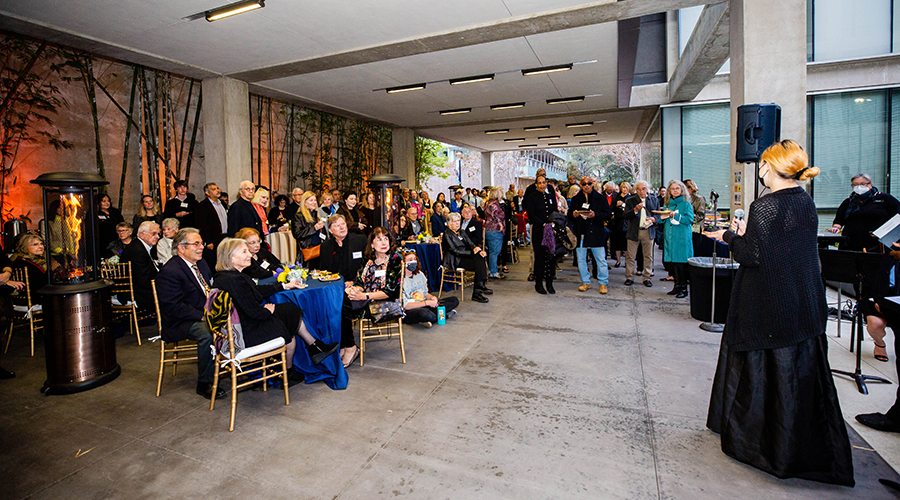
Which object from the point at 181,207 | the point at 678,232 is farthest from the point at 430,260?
the point at 181,207

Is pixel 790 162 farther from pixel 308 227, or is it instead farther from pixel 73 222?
pixel 308 227

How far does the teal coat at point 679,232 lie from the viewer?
6.19m

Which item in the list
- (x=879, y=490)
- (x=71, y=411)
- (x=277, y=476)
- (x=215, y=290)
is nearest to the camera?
(x=879, y=490)

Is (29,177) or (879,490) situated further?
(29,177)

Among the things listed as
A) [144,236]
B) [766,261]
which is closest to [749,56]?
[766,261]

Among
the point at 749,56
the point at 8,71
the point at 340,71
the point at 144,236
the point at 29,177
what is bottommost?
the point at 144,236

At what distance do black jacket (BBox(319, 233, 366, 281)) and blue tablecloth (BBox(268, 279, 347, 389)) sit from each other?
753mm

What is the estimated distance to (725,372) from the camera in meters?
2.47

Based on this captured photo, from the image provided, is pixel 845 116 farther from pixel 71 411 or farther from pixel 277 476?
pixel 71 411

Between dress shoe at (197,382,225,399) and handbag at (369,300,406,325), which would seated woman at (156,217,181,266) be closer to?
dress shoe at (197,382,225,399)

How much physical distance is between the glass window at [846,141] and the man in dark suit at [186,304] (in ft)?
33.7

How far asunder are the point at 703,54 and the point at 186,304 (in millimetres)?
7742

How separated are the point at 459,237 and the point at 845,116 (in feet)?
26.0

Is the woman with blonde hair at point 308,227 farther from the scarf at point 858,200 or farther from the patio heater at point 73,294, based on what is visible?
the scarf at point 858,200
